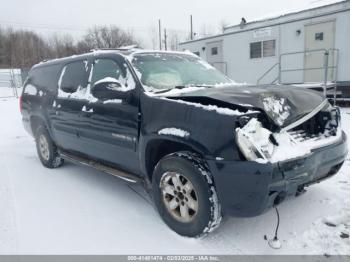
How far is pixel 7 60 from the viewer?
5428 centimetres

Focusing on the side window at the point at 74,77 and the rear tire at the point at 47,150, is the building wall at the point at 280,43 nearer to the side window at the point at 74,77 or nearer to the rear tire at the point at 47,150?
the side window at the point at 74,77

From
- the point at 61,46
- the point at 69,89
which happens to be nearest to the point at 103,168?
the point at 69,89

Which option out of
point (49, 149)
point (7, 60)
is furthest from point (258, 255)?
point (7, 60)

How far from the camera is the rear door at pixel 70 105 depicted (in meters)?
4.69

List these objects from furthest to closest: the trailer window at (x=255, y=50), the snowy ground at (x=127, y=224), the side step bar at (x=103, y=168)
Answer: the trailer window at (x=255, y=50) → the side step bar at (x=103, y=168) → the snowy ground at (x=127, y=224)

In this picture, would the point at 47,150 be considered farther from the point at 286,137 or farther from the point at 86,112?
the point at 286,137

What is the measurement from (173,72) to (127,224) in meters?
1.98

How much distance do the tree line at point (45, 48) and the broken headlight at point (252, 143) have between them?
49777 mm

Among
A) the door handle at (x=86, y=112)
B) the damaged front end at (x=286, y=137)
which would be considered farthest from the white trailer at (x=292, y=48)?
the door handle at (x=86, y=112)

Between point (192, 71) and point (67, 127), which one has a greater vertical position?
point (192, 71)

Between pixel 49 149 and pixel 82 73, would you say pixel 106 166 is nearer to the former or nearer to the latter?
pixel 82 73

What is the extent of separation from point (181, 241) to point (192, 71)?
2333mm

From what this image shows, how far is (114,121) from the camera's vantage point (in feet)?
13.0

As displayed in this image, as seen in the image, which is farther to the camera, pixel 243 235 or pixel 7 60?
pixel 7 60
